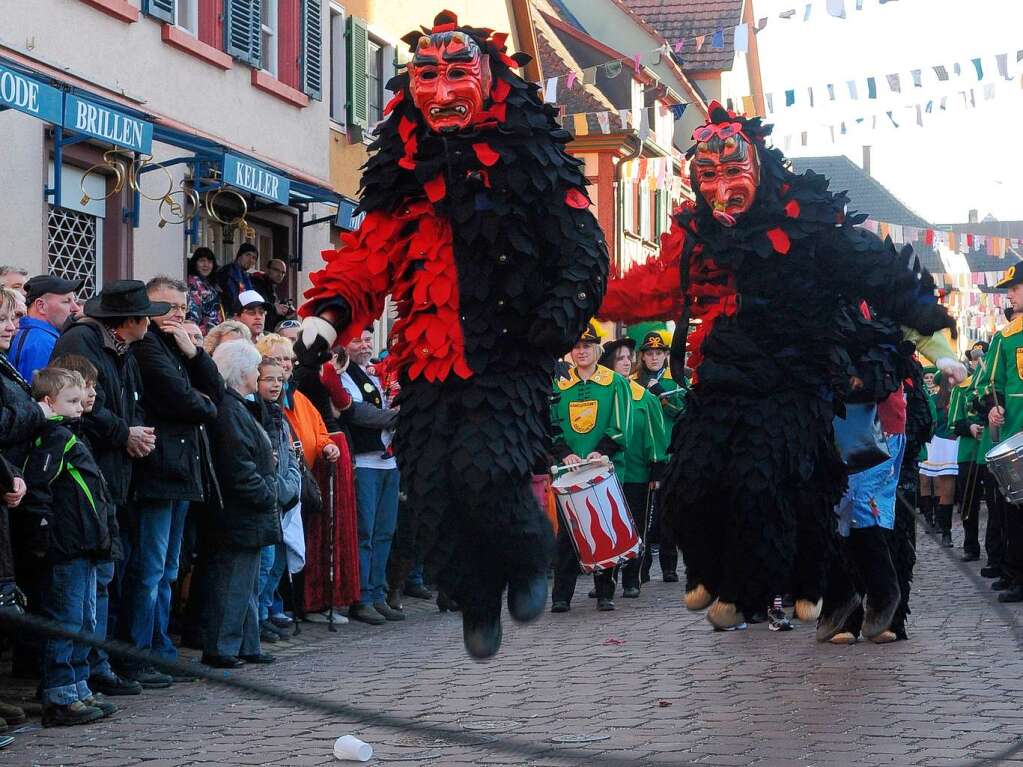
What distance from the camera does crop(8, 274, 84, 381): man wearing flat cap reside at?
8422mm

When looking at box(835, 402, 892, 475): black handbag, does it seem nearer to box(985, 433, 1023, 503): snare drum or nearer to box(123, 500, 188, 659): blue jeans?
box(985, 433, 1023, 503): snare drum

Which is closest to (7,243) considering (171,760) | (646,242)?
(171,760)

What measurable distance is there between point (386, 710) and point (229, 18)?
10.9 m

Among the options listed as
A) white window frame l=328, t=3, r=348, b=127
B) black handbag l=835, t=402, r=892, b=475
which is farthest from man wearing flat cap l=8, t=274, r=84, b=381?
white window frame l=328, t=3, r=348, b=127

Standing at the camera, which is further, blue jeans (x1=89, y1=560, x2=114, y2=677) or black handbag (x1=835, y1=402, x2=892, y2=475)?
black handbag (x1=835, y1=402, x2=892, y2=475)

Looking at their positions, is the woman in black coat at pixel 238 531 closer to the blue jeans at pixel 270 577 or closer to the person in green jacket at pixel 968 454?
the blue jeans at pixel 270 577

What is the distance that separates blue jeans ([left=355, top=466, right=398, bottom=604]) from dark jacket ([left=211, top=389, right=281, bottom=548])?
2.18 m

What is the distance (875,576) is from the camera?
8.35 m

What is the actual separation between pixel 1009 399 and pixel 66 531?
273 inches

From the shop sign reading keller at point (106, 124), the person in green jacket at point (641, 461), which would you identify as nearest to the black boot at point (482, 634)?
the person in green jacket at point (641, 461)

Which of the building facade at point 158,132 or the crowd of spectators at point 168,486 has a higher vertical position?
the building facade at point 158,132

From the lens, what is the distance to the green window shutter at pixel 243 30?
16.8 m

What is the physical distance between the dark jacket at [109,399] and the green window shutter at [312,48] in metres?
11.1

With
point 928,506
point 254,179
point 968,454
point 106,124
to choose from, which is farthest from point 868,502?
point 928,506
